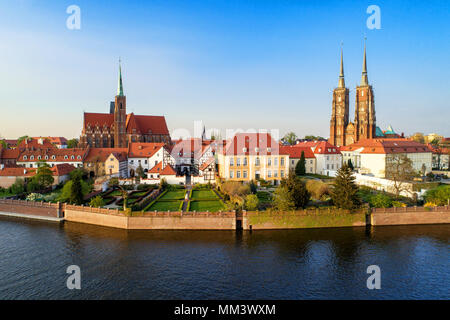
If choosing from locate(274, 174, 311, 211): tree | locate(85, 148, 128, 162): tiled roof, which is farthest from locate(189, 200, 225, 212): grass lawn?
locate(85, 148, 128, 162): tiled roof

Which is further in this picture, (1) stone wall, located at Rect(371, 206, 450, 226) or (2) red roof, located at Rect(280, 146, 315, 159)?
(2) red roof, located at Rect(280, 146, 315, 159)

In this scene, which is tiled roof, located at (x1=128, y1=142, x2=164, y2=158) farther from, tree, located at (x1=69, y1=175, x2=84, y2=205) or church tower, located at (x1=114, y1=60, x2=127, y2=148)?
tree, located at (x1=69, y1=175, x2=84, y2=205)

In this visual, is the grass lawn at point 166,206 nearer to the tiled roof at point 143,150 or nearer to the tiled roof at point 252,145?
the tiled roof at point 252,145

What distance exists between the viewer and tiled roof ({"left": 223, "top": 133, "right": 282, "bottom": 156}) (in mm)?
49281

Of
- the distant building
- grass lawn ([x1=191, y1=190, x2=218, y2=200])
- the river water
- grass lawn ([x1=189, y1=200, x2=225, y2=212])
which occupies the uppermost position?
the distant building

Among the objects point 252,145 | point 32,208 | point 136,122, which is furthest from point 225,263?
point 136,122

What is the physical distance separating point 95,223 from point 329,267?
25.8m

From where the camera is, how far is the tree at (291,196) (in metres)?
32.0

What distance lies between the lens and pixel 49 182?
1848 inches

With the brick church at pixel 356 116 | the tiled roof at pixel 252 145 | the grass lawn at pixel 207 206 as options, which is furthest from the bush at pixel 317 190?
the brick church at pixel 356 116

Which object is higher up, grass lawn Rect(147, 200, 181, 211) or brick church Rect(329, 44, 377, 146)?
brick church Rect(329, 44, 377, 146)

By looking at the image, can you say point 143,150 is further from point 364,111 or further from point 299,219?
point 364,111

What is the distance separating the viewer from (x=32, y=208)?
37125 millimetres
